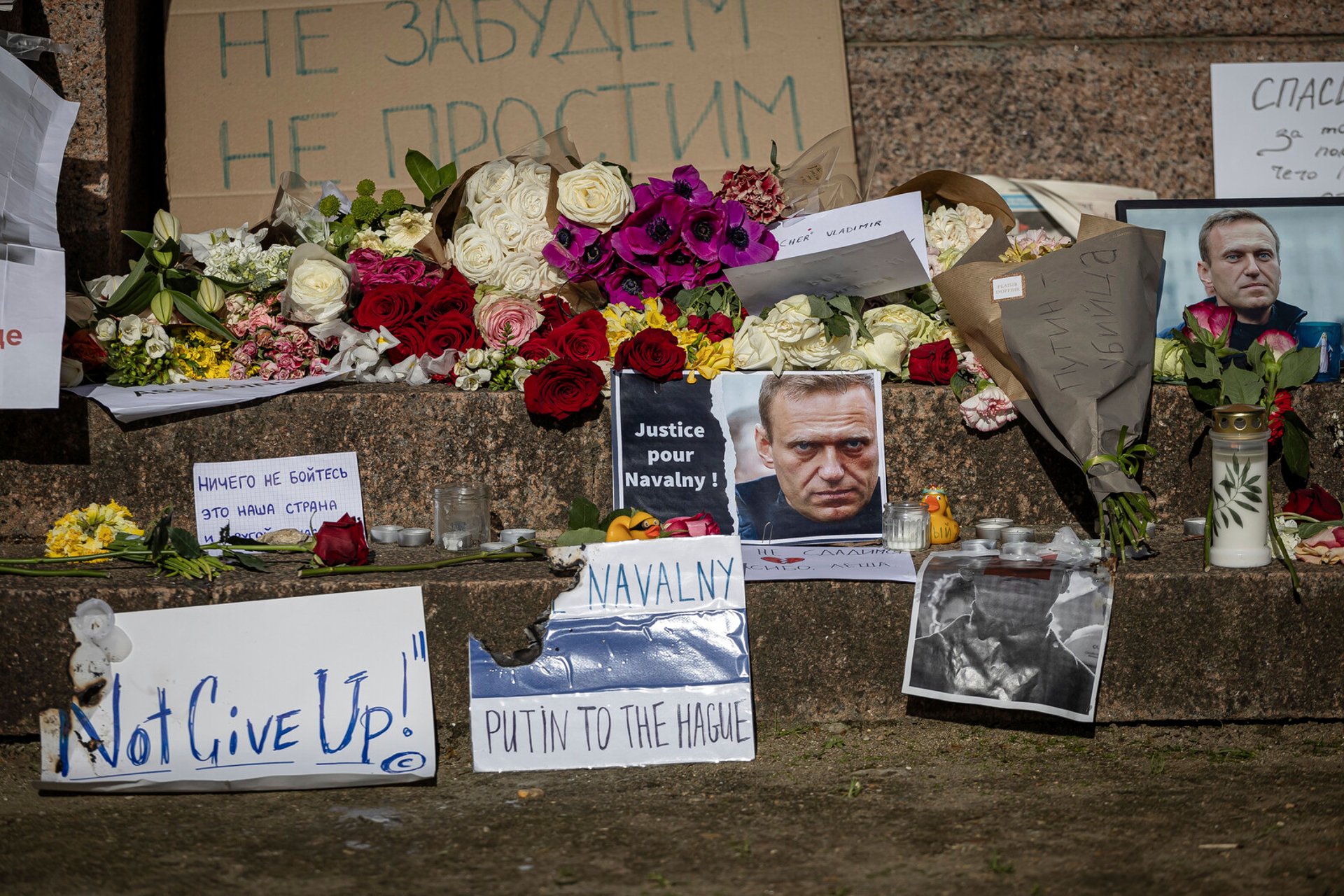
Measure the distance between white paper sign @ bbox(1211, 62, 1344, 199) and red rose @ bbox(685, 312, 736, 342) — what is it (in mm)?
2341

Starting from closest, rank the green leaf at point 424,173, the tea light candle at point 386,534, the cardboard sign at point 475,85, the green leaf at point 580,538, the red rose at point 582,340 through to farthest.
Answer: the green leaf at point 580,538 → the tea light candle at point 386,534 → the red rose at point 582,340 → the green leaf at point 424,173 → the cardboard sign at point 475,85

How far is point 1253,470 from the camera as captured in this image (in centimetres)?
239

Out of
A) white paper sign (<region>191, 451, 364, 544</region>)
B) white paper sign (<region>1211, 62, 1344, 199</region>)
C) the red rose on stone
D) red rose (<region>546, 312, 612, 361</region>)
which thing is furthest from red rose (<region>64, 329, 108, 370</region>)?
white paper sign (<region>1211, 62, 1344, 199</region>)

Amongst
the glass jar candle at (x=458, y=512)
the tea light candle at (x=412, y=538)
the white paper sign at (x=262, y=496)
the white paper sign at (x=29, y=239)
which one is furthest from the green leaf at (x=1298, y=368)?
the white paper sign at (x=29, y=239)

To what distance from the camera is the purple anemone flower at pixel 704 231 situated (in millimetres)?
2887

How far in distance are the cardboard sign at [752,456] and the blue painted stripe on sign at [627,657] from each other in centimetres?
49

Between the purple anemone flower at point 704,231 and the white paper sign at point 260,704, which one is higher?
the purple anemone flower at point 704,231

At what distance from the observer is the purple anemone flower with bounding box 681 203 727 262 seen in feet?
9.47

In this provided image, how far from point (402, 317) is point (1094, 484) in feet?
5.67

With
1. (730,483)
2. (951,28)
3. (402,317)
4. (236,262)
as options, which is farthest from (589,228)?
(951,28)

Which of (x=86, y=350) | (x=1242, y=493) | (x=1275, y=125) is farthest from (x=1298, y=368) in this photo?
(x=86, y=350)

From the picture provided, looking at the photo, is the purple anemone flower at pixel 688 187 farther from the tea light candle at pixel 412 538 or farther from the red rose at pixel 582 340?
the tea light candle at pixel 412 538

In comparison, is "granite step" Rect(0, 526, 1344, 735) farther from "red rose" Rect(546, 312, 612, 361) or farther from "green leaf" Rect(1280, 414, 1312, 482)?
"red rose" Rect(546, 312, 612, 361)

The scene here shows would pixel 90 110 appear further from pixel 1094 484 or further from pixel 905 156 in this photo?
pixel 1094 484
